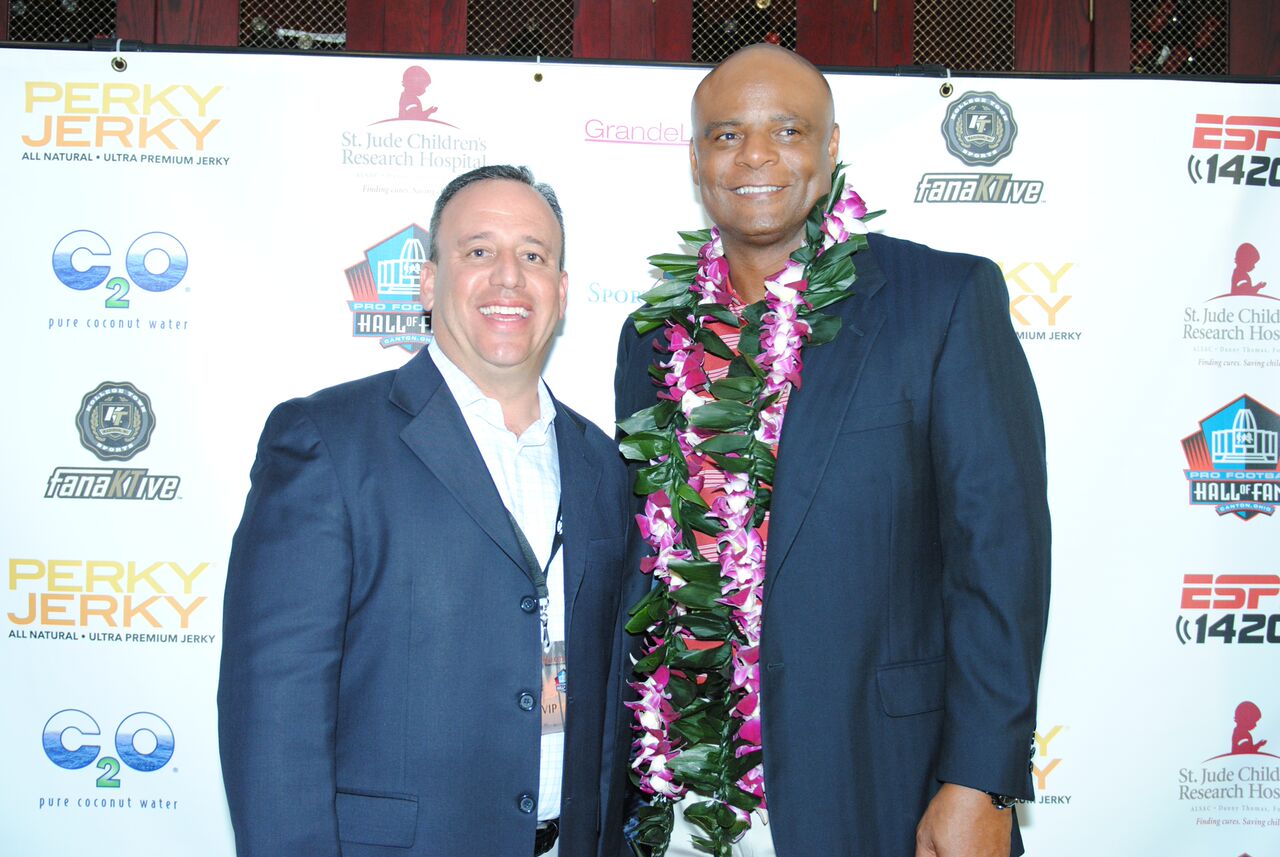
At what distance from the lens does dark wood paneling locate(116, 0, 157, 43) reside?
3186 mm

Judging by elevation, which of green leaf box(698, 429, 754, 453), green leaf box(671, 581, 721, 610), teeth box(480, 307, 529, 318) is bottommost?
green leaf box(671, 581, 721, 610)

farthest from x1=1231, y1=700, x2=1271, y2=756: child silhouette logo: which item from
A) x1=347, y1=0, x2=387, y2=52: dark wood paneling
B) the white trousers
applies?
x1=347, y1=0, x2=387, y2=52: dark wood paneling

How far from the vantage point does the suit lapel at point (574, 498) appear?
1.72 meters

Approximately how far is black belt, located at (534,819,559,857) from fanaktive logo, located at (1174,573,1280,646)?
2.15 m

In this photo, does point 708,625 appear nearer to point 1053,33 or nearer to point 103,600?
point 103,600

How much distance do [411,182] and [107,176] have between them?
90 centimetres

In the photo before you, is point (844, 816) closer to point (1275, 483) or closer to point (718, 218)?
point (718, 218)

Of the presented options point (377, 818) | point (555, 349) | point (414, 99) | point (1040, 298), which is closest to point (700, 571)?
point (377, 818)

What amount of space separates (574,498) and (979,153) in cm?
189

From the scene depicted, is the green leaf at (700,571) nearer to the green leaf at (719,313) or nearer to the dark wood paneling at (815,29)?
the green leaf at (719,313)

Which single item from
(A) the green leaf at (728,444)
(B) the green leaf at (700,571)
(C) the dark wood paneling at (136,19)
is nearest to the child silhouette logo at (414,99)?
(C) the dark wood paneling at (136,19)

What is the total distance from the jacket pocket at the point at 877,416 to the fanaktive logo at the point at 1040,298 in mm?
1470

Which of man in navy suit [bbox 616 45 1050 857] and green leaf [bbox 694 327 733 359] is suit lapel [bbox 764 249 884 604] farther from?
green leaf [bbox 694 327 733 359]

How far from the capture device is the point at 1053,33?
10.8ft
